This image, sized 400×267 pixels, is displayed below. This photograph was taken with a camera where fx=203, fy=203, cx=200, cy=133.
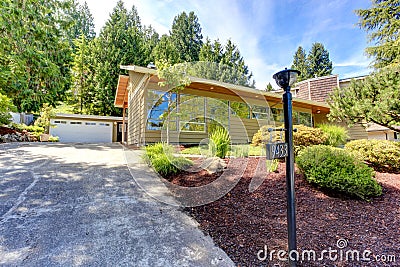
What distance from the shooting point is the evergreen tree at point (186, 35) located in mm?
24844

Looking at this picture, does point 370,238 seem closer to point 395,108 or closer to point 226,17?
point 395,108

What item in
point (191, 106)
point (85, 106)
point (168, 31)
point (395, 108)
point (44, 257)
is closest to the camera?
point (44, 257)

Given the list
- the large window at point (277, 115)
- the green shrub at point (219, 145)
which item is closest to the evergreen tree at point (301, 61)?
the large window at point (277, 115)

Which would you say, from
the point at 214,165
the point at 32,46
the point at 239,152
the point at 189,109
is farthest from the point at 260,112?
the point at 32,46

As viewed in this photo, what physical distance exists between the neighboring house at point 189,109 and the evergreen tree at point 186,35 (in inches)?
630

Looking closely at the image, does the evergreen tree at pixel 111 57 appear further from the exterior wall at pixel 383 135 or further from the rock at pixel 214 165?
the exterior wall at pixel 383 135

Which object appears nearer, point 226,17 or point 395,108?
point 395,108

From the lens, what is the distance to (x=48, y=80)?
216 inches

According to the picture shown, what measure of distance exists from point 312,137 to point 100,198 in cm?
517

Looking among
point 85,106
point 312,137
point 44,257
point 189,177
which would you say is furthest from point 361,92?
point 85,106

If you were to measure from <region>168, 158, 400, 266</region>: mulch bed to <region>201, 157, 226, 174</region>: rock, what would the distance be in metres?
0.85

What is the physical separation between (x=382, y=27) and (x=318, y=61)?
73.8 ft

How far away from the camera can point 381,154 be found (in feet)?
13.9

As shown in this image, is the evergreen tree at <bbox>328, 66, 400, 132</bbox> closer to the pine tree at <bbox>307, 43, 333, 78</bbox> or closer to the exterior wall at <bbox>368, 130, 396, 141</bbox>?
the exterior wall at <bbox>368, 130, 396, 141</bbox>
